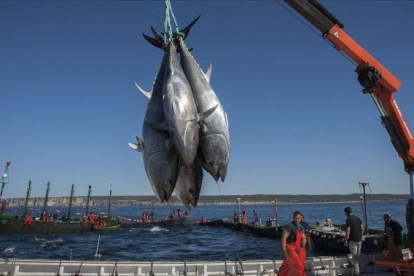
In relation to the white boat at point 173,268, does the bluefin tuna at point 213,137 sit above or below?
above

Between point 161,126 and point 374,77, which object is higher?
point 374,77

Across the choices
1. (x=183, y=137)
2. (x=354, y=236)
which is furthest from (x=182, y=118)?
(x=354, y=236)

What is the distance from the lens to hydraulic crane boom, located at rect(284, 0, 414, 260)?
8.34 meters

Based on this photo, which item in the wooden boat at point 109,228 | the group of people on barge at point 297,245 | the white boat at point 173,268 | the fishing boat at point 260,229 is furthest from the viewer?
the wooden boat at point 109,228

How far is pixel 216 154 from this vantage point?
4859 millimetres

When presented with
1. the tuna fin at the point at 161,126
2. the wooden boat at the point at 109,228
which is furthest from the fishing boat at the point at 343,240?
the wooden boat at the point at 109,228

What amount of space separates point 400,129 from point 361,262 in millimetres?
3699

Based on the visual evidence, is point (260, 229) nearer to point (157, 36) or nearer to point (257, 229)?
point (257, 229)

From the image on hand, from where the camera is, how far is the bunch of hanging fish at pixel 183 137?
4742mm

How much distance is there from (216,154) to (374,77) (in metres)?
5.72

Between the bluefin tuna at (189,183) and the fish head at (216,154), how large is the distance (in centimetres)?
32

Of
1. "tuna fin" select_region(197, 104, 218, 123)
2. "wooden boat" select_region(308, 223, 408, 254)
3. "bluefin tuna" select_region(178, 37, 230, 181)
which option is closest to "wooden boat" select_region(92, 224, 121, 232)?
"wooden boat" select_region(308, 223, 408, 254)

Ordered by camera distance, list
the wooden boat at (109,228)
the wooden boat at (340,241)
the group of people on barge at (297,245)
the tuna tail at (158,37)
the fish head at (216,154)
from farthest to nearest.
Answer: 1. the wooden boat at (109,228)
2. the wooden boat at (340,241)
3. the group of people on barge at (297,245)
4. the tuna tail at (158,37)
5. the fish head at (216,154)

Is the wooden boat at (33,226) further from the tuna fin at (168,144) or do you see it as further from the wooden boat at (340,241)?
the tuna fin at (168,144)
